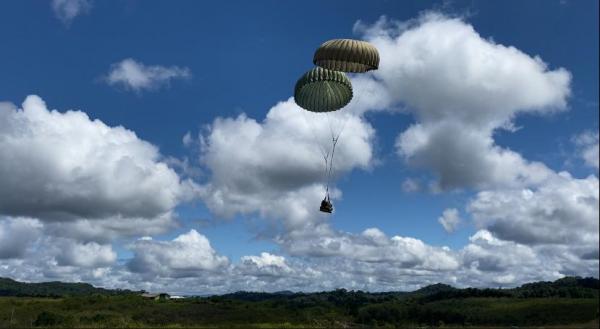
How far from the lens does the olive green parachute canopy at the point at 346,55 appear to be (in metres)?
40.0

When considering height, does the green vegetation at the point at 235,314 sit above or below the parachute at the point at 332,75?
below

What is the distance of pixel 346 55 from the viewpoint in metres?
39.9

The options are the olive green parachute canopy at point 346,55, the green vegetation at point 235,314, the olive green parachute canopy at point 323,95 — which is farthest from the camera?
the green vegetation at point 235,314

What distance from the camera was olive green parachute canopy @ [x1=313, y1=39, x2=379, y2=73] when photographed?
40.0 meters

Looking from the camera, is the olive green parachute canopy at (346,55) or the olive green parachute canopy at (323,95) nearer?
the olive green parachute canopy at (346,55)

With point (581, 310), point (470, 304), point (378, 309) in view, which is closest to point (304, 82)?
point (581, 310)

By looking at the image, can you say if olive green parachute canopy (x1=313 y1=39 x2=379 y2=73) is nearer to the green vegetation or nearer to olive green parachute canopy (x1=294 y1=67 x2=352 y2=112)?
olive green parachute canopy (x1=294 y1=67 x2=352 y2=112)

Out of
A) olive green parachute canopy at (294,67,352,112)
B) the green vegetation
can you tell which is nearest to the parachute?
olive green parachute canopy at (294,67,352,112)

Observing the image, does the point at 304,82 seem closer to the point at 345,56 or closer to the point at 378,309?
the point at 345,56

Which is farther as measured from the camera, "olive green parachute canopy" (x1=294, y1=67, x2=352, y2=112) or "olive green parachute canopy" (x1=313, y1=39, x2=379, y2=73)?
"olive green parachute canopy" (x1=294, y1=67, x2=352, y2=112)

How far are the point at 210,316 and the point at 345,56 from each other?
6593 cm

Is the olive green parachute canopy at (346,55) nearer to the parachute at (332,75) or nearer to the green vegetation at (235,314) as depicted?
the parachute at (332,75)

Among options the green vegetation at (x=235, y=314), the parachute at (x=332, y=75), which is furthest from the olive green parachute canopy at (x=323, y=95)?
the green vegetation at (x=235, y=314)

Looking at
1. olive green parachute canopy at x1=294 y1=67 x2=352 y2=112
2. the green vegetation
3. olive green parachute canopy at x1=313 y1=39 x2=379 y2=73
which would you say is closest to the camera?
olive green parachute canopy at x1=313 y1=39 x2=379 y2=73
